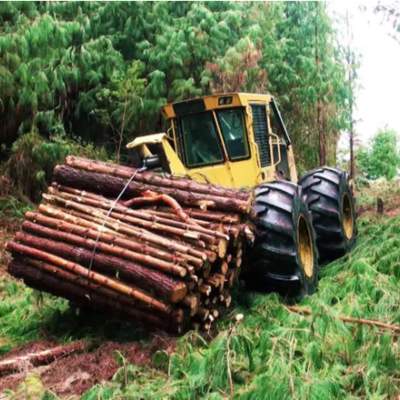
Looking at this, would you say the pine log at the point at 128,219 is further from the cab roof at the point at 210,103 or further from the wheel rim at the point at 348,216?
the wheel rim at the point at 348,216

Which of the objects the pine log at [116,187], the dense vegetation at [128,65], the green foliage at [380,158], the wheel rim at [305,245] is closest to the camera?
the pine log at [116,187]

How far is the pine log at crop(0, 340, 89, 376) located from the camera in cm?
427

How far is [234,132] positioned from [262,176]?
1.85ft

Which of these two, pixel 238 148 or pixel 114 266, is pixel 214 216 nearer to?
pixel 114 266

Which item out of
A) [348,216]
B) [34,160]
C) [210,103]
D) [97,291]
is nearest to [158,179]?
[97,291]

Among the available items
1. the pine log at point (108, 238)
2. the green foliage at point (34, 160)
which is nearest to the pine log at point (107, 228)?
the pine log at point (108, 238)

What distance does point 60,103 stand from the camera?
11102mm

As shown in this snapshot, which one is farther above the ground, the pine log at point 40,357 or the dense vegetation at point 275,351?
the dense vegetation at point 275,351

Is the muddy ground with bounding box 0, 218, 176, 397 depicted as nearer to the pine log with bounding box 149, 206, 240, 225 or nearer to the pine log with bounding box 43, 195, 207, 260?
the pine log with bounding box 43, 195, 207, 260

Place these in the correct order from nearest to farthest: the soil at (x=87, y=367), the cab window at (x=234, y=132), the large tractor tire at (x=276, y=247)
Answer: the soil at (x=87, y=367)
the large tractor tire at (x=276, y=247)
the cab window at (x=234, y=132)

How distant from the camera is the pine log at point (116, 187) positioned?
498 centimetres

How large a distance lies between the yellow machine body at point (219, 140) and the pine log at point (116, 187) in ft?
2.91

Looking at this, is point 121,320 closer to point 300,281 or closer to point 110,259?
point 110,259

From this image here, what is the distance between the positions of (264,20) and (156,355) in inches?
418
